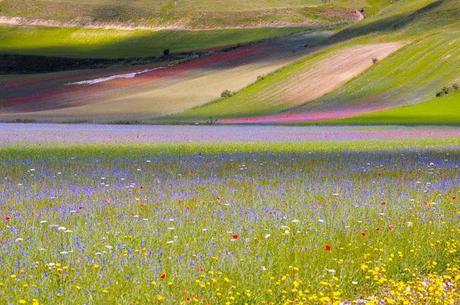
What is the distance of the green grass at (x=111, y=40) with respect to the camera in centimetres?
14225

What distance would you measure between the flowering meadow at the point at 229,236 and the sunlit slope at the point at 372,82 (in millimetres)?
48911

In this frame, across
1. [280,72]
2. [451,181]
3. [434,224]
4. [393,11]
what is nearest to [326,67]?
[280,72]

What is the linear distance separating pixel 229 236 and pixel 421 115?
179 ft

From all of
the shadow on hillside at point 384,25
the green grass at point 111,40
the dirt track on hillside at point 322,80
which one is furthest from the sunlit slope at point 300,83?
the green grass at point 111,40

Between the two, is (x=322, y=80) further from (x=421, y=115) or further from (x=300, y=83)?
(x=421, y=115)

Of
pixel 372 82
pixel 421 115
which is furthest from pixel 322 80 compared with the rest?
pixel 421 115

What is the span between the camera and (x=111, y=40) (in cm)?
15700

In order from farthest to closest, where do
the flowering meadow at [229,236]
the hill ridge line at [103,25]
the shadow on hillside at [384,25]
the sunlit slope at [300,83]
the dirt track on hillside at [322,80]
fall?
the hill ridge line at [103,25] → the shadow on hillside at [384,25] → the sunlit slope at [300,83] → the dirt track on hillside at [322,80] → the flowering meadow at [229,236]

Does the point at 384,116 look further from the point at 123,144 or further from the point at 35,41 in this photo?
the point at 35,41

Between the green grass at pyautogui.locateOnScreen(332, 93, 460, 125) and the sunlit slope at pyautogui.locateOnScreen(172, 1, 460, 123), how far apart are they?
2.86 metres

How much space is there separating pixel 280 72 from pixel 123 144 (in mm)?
57689

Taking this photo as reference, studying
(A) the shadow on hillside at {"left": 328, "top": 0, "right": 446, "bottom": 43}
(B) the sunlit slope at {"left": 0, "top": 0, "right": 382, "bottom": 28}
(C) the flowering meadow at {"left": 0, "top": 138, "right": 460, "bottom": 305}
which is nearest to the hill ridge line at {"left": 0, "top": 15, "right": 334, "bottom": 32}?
(B) the sunlit slope at {"left": 0, "top": 0, "right": 382, "bottom": 28}

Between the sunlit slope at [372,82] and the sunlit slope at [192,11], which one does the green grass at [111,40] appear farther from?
the sunlit slope at [372,82]

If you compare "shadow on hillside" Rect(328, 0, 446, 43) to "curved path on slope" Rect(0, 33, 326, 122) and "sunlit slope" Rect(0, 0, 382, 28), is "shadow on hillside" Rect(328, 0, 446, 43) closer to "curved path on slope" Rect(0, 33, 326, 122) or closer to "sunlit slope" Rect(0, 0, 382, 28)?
"curved path on slope" Rect(0, 33, 326, 122)
